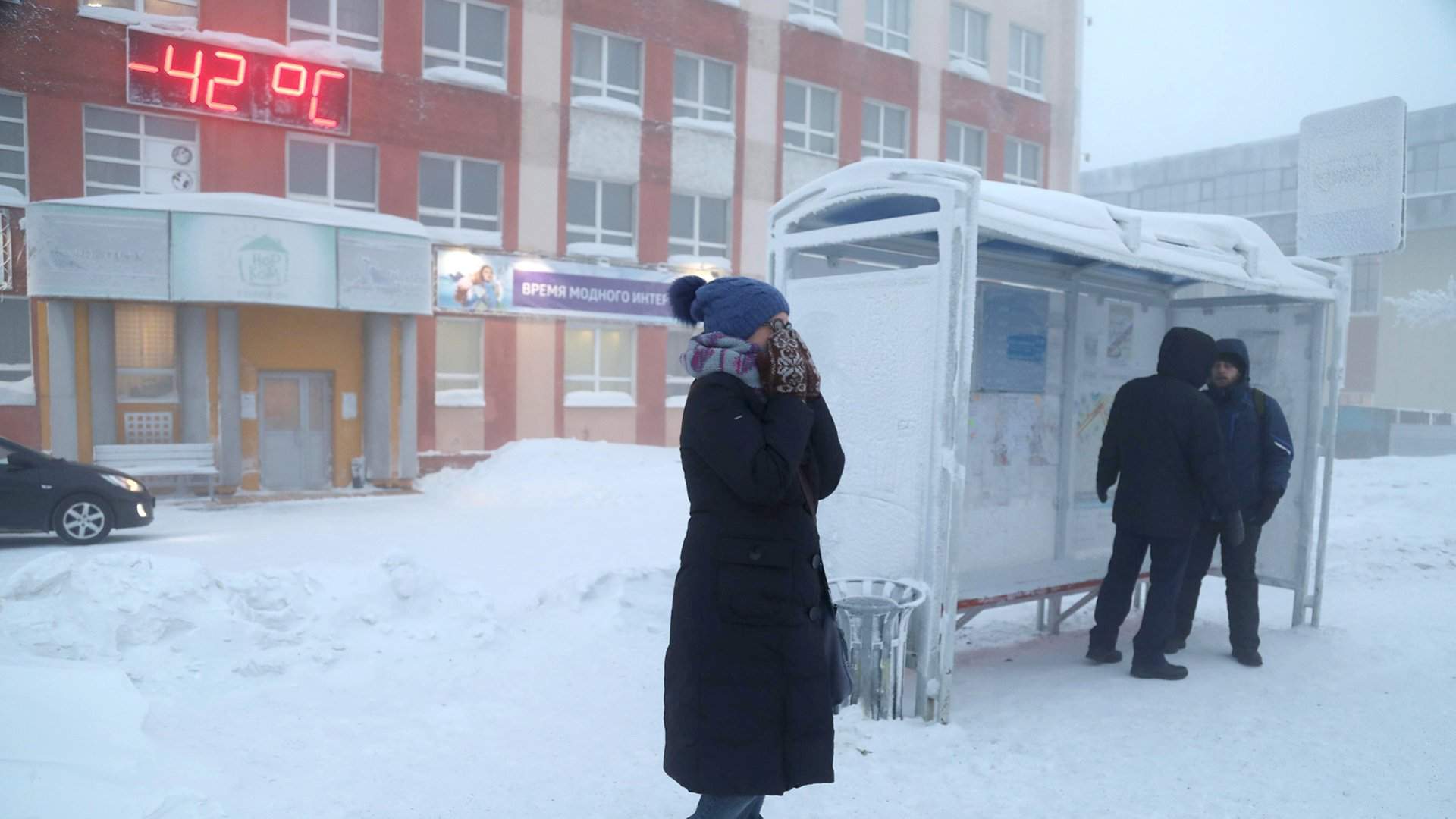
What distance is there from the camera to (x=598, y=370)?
21094 mm

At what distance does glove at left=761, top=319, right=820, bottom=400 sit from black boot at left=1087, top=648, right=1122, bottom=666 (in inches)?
167

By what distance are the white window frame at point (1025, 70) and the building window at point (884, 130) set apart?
429cm

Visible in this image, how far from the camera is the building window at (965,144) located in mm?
26594

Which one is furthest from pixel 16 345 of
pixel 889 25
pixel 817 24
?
pixel 889 25

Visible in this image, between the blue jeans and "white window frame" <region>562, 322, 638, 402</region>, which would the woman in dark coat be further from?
"white window frame" <region>562, 322, 638, 402</region>

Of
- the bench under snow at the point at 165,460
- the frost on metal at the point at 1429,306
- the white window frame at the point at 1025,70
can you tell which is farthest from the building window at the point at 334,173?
the frost on metal at the point at 1429,306

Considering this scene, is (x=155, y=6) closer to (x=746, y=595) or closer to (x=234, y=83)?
(x=234, y=83)

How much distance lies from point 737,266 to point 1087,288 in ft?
51.7

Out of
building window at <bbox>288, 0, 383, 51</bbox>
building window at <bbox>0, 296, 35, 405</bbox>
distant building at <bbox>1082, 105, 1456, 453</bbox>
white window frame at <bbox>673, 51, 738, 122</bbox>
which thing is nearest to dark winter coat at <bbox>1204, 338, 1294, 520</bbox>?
building window at <bbox>288, 0, 383, 51</bbox>

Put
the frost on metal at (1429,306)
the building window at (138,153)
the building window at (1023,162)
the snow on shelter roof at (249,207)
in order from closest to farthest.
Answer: the snow on shelter roof at (249,207)
the building window at (138,153)
the building window at (1023,162)
the frost on metal at (1429,306)

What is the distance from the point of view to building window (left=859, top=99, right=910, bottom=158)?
2506 cm

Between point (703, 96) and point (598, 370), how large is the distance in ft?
22.2

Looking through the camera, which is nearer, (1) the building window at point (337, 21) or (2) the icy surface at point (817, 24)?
(1) the building window at point (337, 21)

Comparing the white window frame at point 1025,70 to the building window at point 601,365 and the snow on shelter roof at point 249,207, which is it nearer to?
the building window at point 601,365
